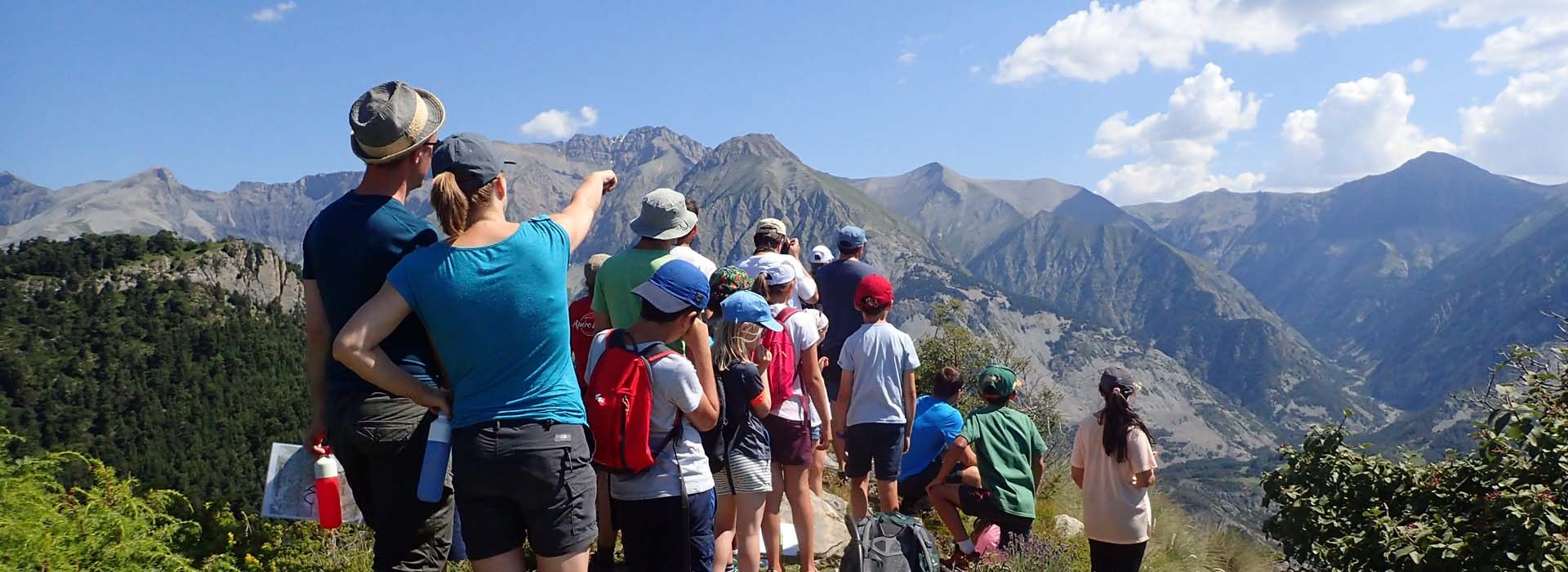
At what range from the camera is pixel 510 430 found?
3008 mm

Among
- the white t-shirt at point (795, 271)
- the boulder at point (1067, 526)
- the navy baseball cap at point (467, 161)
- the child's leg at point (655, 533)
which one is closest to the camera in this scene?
the navy baseball cap at point (467, 161)

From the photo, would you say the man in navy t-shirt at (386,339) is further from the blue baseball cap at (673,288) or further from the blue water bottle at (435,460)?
the blue baseball cap at (673,288)

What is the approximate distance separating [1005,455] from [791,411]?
6.26 ft

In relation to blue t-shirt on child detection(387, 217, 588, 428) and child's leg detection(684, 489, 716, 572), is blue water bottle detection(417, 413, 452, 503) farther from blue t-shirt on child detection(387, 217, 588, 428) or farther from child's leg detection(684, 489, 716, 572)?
child's leg detection(684, 489, 716, 572)

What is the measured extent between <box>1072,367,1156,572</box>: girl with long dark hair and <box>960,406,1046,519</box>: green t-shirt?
0.64m

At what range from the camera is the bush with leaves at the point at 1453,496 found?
480 cm

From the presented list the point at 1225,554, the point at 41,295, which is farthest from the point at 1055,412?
the point at 41,295

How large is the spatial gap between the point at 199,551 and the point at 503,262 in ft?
11.4

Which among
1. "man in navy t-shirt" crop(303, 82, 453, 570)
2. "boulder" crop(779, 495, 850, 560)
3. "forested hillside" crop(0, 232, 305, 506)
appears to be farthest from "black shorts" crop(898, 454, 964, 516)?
"forested hillside" crop(0, 232, 305, 506)

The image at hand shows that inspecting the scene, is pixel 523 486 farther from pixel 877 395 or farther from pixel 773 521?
pixel 877 395

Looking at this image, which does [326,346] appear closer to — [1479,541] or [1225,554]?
[1479,541]

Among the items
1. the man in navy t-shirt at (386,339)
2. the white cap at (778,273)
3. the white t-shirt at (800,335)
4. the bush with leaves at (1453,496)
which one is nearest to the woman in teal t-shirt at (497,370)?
the man in navy t-shirt at (386,339)

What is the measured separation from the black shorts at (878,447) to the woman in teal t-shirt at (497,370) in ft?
11.4

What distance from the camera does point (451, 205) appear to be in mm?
3152
